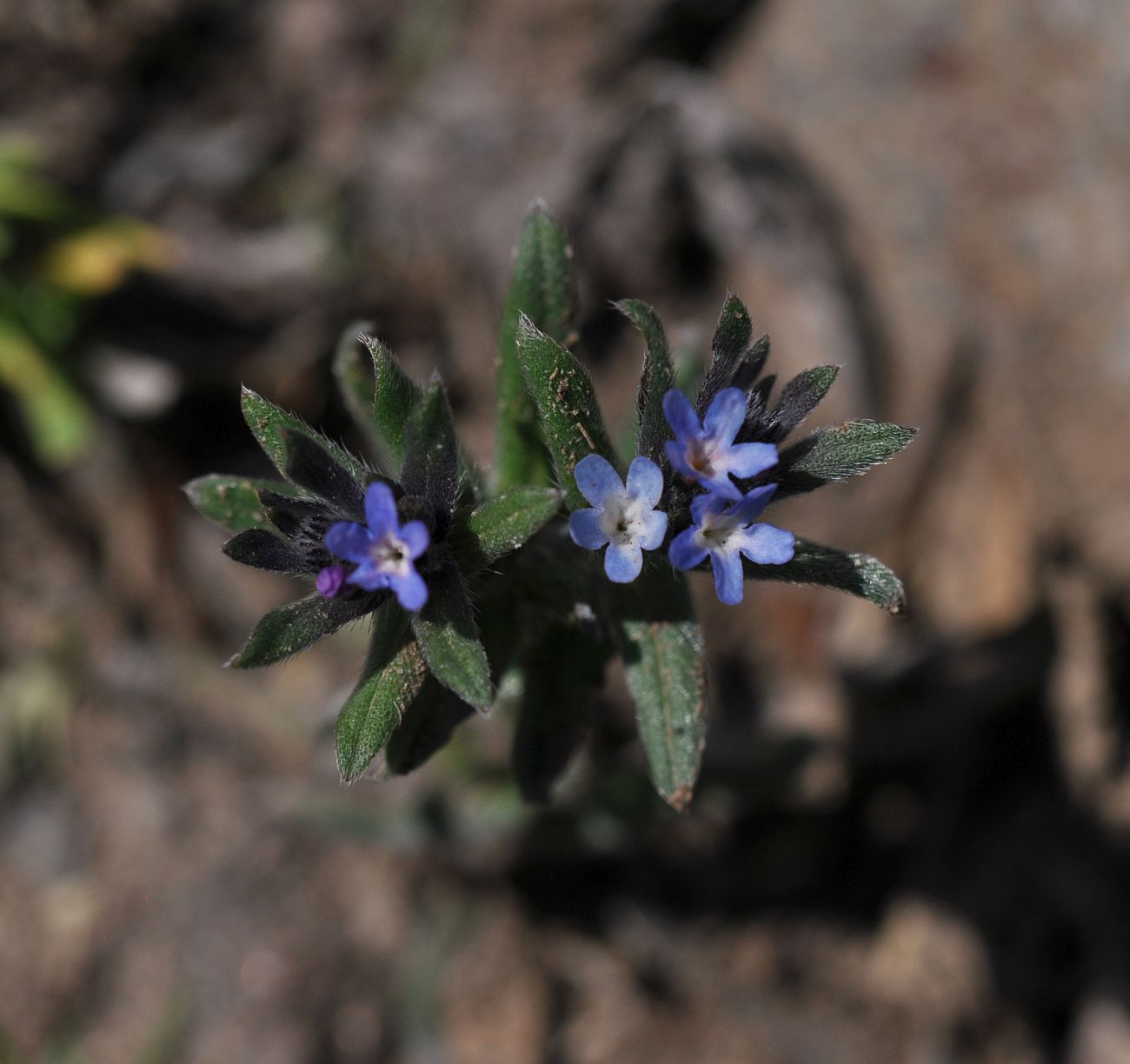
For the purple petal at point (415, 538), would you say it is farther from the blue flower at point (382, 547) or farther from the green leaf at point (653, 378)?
the green leaf at point (653, 378)

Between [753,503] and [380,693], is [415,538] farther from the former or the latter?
[753,503]

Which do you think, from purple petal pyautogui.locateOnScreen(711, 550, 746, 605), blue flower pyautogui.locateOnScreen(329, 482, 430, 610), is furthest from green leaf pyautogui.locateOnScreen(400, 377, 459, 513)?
purple petal pyautogui.locateOnScreen(711, 550, 746, 605)

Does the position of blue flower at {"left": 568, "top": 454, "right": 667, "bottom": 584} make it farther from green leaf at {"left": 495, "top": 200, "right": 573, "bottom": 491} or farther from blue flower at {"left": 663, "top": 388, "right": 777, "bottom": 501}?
green leaf at {"left": 495, "top": 200, "right": 573, "bottom": 491}

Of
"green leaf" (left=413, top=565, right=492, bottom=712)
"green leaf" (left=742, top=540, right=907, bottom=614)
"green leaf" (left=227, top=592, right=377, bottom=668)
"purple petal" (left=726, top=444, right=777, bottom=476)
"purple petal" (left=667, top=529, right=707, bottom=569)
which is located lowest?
"green leaf" (left=742, top=540, right=907, bottom=614)

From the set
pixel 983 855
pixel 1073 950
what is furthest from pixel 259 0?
pixel 1073 950

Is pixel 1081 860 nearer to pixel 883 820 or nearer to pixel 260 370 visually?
pixel 883 820

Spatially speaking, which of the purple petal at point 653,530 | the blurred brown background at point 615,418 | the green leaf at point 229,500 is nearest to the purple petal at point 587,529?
the purple petal at point 653,530

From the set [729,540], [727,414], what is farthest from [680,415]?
[729,540]
